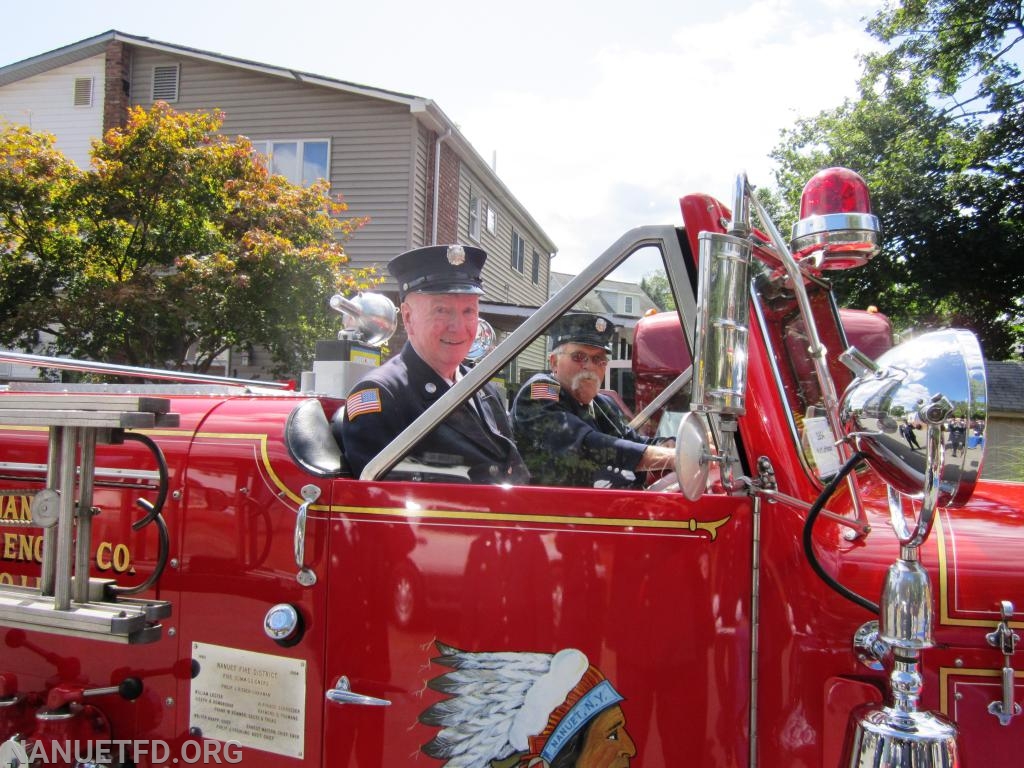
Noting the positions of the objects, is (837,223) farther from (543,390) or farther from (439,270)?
(439,270)

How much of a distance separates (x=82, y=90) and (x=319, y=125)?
4921 mm

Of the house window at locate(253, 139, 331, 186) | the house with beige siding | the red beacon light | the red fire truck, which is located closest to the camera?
the red fire truck

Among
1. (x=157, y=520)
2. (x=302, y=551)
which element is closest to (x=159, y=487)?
(x=157, y=520)

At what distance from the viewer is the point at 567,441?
1866 mm

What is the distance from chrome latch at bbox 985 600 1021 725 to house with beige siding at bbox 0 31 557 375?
412 inches

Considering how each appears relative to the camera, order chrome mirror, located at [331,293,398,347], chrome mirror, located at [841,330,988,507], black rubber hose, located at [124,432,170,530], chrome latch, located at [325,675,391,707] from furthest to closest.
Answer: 1. chrome mirror, located at [331,293,398,347]
2. black rubber hose, located at [124,432,170,530]
3. chrome latch, located at [325,675,391,707]
4. chrome mirror, located at [841,330,988,507]

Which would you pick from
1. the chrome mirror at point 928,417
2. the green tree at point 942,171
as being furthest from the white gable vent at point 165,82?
the chrome mirror at point 928,417

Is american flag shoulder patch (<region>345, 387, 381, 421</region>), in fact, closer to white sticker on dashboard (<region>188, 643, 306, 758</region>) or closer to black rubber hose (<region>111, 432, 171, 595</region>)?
black rubber hose (<region>111, 432, 171, 595</region>)

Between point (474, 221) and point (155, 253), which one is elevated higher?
point (474, 221)

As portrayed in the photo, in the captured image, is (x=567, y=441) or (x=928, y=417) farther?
(x=567, y=441)

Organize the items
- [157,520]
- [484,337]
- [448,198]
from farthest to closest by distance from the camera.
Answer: [448,198] < [484,337] < [157,520]

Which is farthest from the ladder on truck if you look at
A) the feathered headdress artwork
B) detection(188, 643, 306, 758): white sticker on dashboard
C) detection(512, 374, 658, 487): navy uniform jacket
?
detection(512, 374, 658, 487): navy uniform jacket

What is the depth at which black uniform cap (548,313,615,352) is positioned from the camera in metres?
1.82

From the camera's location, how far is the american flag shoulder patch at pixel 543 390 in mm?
1928
